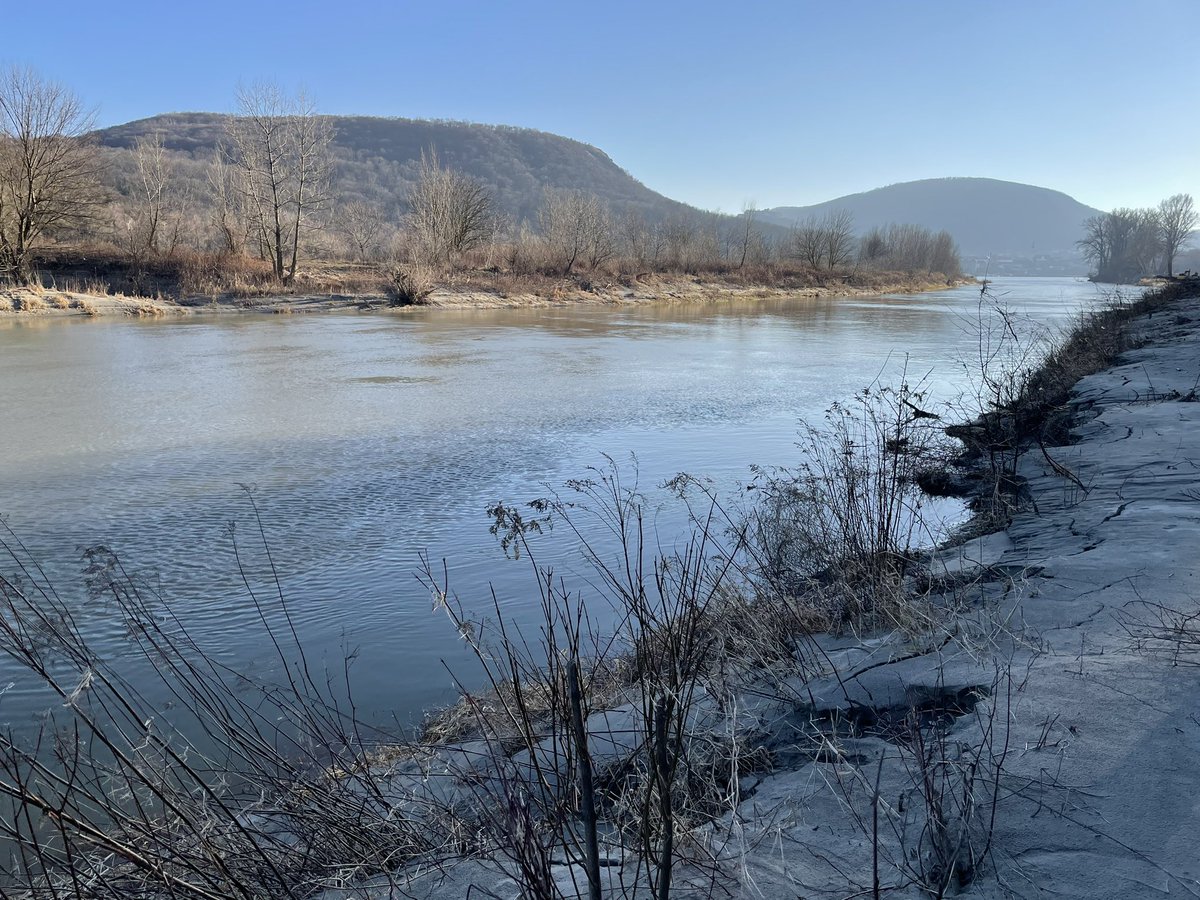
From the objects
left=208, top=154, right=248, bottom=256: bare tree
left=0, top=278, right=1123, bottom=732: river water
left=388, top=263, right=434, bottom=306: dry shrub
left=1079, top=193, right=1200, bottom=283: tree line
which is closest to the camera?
left=0, top=278, right=1123, bottom=732: river water

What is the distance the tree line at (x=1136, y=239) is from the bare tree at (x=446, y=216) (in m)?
64.2

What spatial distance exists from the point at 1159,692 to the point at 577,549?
12.0 feet

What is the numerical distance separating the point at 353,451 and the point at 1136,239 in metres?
95.0

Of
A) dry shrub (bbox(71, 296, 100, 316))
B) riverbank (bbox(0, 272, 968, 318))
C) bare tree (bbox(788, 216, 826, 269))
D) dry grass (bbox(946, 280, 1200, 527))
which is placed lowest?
dry grass (bbox(946, 280, 1200, 527))

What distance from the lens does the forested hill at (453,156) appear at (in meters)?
120

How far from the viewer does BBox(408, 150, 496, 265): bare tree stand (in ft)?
135

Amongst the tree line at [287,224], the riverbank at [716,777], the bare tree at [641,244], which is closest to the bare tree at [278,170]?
the tree line at [287,224]

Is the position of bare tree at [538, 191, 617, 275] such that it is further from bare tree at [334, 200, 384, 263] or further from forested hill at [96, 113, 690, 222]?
forested hill at [96, 113, 690, 222]

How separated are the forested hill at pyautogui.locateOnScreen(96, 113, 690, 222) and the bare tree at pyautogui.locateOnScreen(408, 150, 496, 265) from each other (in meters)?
64.0

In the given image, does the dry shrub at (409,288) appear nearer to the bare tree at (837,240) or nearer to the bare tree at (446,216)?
the bare tree at (446,216)

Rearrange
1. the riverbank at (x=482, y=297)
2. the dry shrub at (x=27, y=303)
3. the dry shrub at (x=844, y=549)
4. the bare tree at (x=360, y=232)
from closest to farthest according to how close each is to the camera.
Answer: the dry shrub at (x=844, y=549) < the dry shrub at (x=27, y=303) < the riverbank at (x=482, y=297) < the bare tree at (x=360, y=232)

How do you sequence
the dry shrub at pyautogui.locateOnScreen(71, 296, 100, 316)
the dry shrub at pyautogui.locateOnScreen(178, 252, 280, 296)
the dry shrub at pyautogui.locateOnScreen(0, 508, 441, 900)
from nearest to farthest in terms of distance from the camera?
the dry shrub at pyautogui.locateOnScreen(0, 508, 441, 900)
the dry shrub at pyautogui.locateOnScreen(71, 296, 100, 316)
the dry shrub at pyautogui.locateOnScreen(178, 252, 280, 296)

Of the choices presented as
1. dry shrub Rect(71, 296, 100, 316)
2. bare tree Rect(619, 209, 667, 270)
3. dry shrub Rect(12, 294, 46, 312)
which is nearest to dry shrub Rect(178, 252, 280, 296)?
dry shrub Rect(71, 296, 100, 316)

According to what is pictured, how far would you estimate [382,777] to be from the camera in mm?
2570
